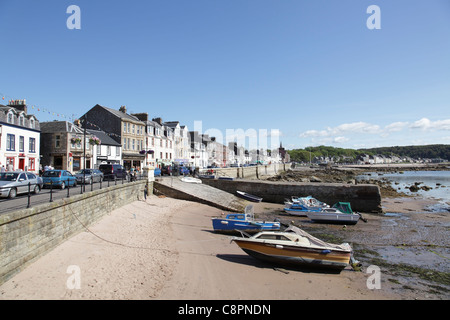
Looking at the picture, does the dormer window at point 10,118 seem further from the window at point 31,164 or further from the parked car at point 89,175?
the parked car at point 89,175

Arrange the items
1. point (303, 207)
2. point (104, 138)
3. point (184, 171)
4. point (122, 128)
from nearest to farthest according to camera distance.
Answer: point (303, 207), point (184, 171), point (104, 138), point (122, 128)

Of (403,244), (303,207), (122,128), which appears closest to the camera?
(403,244)

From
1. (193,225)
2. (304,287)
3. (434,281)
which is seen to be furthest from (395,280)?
(193,225)

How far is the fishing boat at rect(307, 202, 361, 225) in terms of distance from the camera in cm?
2138

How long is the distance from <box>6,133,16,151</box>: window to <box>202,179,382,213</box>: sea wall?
69.0ft

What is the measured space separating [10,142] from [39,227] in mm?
22769

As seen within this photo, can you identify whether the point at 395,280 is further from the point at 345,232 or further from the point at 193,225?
the point at 193,225

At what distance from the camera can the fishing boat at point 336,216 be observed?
2138 cm

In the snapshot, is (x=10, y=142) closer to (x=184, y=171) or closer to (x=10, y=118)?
(x=10, y=118)

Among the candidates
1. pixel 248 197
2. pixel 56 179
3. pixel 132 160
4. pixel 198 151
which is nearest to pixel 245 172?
pixel 198 151

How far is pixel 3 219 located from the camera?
746 centimetres

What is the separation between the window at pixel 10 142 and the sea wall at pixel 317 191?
21.0 metres

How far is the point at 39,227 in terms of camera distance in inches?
369

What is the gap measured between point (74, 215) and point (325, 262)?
11.2 m
